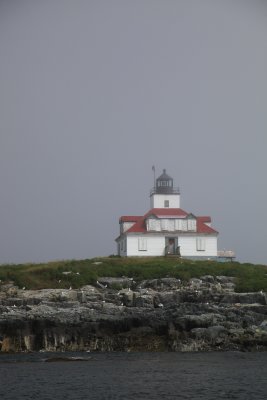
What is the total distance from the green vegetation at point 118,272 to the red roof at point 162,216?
725cm

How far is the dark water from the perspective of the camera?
30.2 meters

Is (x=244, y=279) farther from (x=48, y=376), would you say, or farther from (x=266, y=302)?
(x=48, y=376)

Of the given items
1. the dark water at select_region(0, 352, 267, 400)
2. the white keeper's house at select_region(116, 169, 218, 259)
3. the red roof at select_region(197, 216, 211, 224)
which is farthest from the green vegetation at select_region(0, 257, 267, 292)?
the dark water at select_region(0, 352, 267, 400)

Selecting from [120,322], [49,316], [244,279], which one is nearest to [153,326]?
[120,322]

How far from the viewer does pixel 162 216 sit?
7238 centimetres

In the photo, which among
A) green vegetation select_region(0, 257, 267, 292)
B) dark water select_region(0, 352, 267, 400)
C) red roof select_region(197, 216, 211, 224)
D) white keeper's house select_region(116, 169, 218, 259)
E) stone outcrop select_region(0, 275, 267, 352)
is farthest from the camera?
red roof select_region(197, 216, 211, 224)

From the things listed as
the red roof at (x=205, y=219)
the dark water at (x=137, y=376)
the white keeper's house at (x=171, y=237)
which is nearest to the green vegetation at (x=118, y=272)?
the white keeper's house at (x=171, y=237)

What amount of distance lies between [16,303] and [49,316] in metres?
5.63

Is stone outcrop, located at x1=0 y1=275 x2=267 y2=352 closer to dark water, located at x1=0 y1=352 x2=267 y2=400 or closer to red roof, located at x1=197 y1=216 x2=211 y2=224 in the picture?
dark water, located at x1=0 y1=352 x2=267 y2=400

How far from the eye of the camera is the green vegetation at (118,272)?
56.3m

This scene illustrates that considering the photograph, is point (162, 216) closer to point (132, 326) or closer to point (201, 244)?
point (201, 244)

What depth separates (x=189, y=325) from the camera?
4384 cm

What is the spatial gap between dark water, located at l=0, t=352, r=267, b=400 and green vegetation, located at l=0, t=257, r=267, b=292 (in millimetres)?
14756

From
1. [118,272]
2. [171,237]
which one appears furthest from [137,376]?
[171,237]
